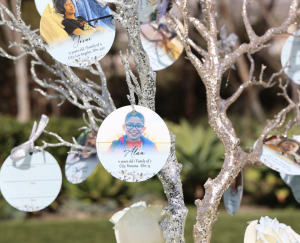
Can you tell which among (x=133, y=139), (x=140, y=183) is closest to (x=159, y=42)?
(x=133, y=139)

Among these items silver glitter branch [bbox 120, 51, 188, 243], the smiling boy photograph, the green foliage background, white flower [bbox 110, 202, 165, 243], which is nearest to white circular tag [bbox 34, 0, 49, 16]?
silver glitter branch [bbox 120, 51, 188, 243]

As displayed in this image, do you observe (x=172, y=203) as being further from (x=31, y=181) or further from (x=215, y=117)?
(x=31, y=181)

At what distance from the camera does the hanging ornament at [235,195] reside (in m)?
0.91

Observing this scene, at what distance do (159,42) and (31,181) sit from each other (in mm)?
498

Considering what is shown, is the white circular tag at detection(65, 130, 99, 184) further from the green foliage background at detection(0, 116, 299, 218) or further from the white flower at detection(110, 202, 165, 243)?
the green foliage background at detection(0, 116, 299, 218)

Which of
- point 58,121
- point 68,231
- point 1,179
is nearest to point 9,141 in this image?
point 58,121

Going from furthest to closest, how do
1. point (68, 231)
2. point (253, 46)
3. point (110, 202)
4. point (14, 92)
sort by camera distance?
point (14, 92), point (110, 202), point (68, 231), point (253, 46)

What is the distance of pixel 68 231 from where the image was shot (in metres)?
3.28

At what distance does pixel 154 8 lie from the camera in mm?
858

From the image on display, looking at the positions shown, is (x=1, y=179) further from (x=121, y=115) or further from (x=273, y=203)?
(x=273, y=203)

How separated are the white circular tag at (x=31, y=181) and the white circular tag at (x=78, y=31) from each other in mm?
304

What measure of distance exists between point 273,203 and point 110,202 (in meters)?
2.15

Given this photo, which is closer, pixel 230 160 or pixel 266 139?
pixel 230 160

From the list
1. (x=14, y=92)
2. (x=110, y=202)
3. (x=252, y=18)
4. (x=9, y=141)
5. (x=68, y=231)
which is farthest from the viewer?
(x=14, y=92)
